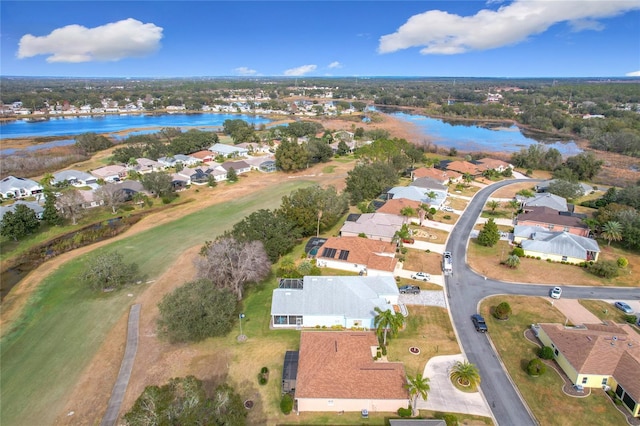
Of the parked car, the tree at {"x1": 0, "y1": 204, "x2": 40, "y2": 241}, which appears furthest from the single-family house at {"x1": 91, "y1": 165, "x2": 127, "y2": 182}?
the parked car

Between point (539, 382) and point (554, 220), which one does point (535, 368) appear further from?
point (554, 220)

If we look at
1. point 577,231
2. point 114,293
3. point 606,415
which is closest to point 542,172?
point 577,231

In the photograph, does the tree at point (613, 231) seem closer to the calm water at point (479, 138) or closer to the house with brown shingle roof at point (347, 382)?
the house with brown shingle roof at point (347, 382)

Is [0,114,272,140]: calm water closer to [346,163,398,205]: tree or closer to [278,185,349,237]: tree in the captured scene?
[346,163,398,205]: tree

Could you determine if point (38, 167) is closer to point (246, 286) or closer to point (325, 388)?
point (246, 286)

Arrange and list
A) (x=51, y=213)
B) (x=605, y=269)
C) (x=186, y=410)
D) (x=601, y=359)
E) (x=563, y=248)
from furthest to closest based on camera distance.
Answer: (x=51, y=213) < (x=563, y=248) < (x=605, y=269) < (x=601, y=359) < (x=186, y=410)

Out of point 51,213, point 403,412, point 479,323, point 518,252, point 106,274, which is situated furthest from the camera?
point 51,213

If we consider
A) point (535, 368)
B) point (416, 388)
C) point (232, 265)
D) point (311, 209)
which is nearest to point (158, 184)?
point (311, 209)
